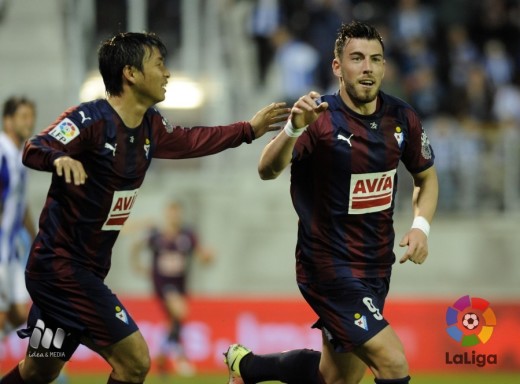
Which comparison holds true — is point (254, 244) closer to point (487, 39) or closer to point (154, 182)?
point (154, 182)

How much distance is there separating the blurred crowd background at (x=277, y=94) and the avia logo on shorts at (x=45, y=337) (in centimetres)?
864

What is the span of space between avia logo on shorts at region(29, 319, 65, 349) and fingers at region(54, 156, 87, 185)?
3.72 feet

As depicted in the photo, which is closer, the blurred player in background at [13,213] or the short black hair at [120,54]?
the short black hair at [120,54]

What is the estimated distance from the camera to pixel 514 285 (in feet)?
51.7

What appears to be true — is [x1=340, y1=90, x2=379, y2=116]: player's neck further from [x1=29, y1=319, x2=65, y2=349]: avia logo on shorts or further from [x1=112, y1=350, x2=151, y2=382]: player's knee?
[x1=29, y1=319, x2=65, y2=349]: avia logo on shorts

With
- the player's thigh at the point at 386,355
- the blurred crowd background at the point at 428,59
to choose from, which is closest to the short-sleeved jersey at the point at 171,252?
the blurred crowd background at the point at 428,59

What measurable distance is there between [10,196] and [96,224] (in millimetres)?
3127

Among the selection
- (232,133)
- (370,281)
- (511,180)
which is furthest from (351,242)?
(511,180)

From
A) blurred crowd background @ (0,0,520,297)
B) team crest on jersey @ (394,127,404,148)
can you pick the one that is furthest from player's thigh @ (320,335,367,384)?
blurred crowd background @ (0,0,520,297)

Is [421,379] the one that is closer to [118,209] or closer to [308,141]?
[308,141]

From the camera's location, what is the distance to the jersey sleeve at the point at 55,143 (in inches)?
251

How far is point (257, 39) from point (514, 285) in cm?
510

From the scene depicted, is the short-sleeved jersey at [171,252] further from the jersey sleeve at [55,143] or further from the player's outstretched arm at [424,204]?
the jersey sleeve at [55,143]

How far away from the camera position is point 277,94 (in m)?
16.8
